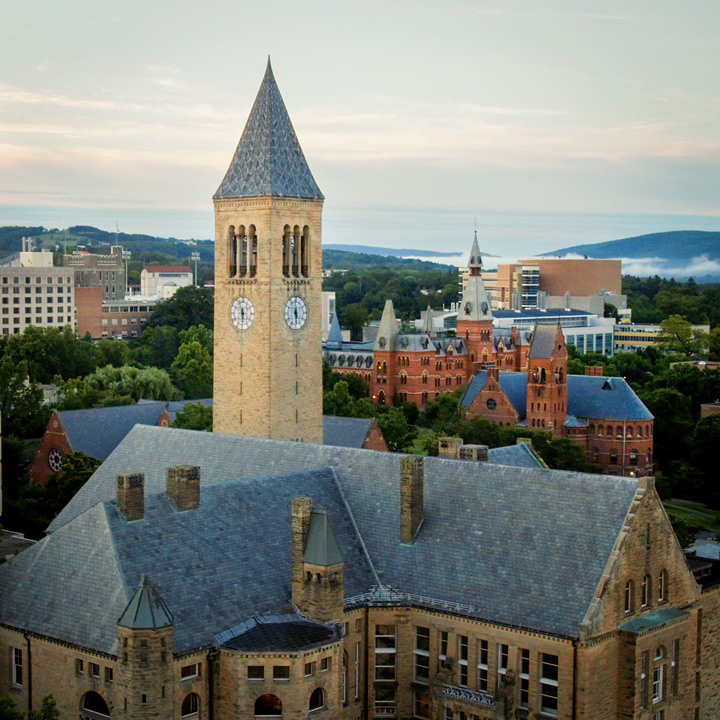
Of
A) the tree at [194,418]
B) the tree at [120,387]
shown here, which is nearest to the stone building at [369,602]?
the tree at [194,418]

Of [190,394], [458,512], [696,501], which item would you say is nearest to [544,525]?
[458,512]

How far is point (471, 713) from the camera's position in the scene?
45938 millimetres

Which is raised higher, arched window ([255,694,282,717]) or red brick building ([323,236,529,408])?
red brick building ([323,236,529,408])

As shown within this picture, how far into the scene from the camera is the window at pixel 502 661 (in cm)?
4550

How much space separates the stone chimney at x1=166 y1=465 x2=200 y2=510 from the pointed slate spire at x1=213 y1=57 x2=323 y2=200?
24901 millimetres

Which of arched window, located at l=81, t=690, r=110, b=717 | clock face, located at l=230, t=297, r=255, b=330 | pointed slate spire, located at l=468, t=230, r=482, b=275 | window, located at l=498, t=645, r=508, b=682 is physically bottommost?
arched window, located at l=81, t=690, r=110, b=717

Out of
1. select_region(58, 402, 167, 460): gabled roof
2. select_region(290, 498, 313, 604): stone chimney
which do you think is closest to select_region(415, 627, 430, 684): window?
select_region(290, 498, 313, 604): stone chimney

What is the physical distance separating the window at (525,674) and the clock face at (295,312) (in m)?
29.0

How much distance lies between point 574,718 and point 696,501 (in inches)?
2703

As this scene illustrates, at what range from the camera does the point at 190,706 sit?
4228 cm

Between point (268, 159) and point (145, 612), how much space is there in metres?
34.4

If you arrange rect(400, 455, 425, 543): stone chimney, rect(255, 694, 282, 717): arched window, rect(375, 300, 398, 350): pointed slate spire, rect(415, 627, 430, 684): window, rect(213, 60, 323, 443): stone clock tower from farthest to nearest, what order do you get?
rect(375, 300, 398, 350): pointed slate spire < rect(213, 60, 323, 443): stone clock tower < rect(400, 455, 425, 543): stone chimney < rect(415, 627, 430, 684): window < rect(255, 694, 282, 717): arched window

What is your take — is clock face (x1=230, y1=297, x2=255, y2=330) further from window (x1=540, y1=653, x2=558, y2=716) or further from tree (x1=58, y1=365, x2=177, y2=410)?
tree (x1=58, y1=365, x2=177, y2=410)

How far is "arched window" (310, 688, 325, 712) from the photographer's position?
1693 inches
